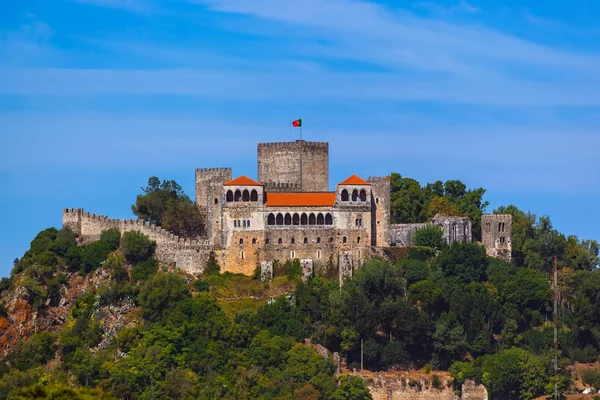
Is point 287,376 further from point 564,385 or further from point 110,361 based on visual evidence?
point 564,385

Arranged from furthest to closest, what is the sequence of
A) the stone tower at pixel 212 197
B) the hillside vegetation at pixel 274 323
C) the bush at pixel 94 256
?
the bush at pixel 94 256 → the stone tower at pixel 212 197 → the hillside vegetation at pixel 274 323

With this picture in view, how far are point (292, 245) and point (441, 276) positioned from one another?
9520 mm

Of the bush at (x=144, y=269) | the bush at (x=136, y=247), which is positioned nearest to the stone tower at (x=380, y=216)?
the bush at (x=144, y=269)

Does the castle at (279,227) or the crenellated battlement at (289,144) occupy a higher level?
the crenellated battlement at (289,144)

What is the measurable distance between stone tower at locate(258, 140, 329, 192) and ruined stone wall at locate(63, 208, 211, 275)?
755 cm

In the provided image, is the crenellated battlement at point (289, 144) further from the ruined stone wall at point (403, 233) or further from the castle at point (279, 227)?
the ruined stone wall at point (403, 233)

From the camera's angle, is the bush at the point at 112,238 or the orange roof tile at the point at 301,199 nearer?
the orange roof tile at the point at 301,199

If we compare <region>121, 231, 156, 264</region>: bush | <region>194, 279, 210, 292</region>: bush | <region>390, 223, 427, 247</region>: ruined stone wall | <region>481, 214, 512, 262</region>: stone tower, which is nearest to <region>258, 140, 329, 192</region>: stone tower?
<region>390, 223, 427, 247</region>: ruined stone wall

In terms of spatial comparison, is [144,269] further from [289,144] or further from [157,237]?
[289,144]

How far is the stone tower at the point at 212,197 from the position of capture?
93.2m

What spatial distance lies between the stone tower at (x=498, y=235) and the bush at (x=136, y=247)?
2177 centimetres

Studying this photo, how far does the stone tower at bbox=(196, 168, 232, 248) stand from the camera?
9325cm

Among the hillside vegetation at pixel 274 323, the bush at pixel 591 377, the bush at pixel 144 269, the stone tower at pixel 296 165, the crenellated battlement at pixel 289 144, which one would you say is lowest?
the bush at pixel 591 377

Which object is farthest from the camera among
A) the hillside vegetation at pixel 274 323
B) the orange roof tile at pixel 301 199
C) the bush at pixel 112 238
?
the bush at pixel 112 238
